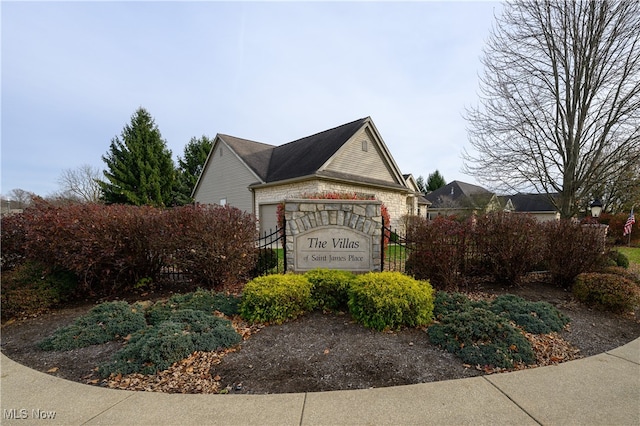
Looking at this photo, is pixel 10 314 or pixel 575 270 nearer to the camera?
pixel 10 314

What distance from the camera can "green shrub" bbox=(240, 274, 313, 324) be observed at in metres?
4.08

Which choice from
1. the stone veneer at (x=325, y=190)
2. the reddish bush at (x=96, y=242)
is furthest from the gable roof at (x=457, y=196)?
the reddish bush at (x=96, y=242)

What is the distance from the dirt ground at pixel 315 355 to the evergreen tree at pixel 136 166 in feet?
68.7

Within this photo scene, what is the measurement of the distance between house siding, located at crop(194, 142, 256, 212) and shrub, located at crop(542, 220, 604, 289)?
42.1 ft

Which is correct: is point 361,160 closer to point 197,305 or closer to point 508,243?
point 508,243

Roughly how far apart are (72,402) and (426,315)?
12.6ft

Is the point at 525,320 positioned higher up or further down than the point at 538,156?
further down

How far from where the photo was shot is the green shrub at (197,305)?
4.08 m

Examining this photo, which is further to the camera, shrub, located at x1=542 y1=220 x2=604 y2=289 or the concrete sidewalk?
shrub, located at x1=542 y1=220 x2=604 y2=289

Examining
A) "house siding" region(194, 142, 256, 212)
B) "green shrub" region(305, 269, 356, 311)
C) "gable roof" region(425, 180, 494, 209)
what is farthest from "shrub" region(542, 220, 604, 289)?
"gable roof" region(425, 180, 494, 209)

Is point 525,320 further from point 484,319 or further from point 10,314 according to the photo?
point 10,314

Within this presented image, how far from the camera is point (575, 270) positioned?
5992 mm

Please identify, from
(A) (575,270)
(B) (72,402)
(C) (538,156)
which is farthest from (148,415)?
(C) (538,156)

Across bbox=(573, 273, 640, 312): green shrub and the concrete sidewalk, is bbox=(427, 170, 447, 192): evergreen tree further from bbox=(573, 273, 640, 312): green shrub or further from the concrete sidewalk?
the concrete sidewalk
